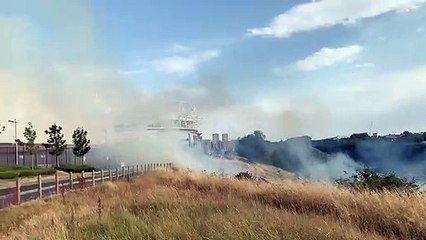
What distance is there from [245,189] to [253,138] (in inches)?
3963

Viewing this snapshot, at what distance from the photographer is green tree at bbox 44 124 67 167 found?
2613 inches

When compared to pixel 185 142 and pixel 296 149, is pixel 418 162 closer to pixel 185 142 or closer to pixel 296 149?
pixel 296 149

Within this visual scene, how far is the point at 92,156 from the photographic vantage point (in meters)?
84.9

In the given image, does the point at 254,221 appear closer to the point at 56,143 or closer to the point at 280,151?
the point at 56,143

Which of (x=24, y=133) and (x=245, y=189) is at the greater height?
(x=24, y=133)

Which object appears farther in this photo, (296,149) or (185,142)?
(185,142)

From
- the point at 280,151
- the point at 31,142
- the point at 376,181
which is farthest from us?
the point at 280,151

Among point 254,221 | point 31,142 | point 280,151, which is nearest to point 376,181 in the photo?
point 254,221

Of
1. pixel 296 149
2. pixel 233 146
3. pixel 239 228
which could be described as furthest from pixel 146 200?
pixel 233 146

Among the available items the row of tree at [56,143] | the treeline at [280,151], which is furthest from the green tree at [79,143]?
the treeline at [280,151]

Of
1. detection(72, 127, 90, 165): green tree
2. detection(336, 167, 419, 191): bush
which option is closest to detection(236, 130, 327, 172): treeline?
detection(72, 127, 90, 165): green tree

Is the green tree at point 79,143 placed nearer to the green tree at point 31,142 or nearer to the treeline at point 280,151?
the green tree at point 31,142

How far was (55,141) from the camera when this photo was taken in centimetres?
6688

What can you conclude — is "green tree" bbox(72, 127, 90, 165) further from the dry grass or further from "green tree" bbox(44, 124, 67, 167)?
the dry grass
